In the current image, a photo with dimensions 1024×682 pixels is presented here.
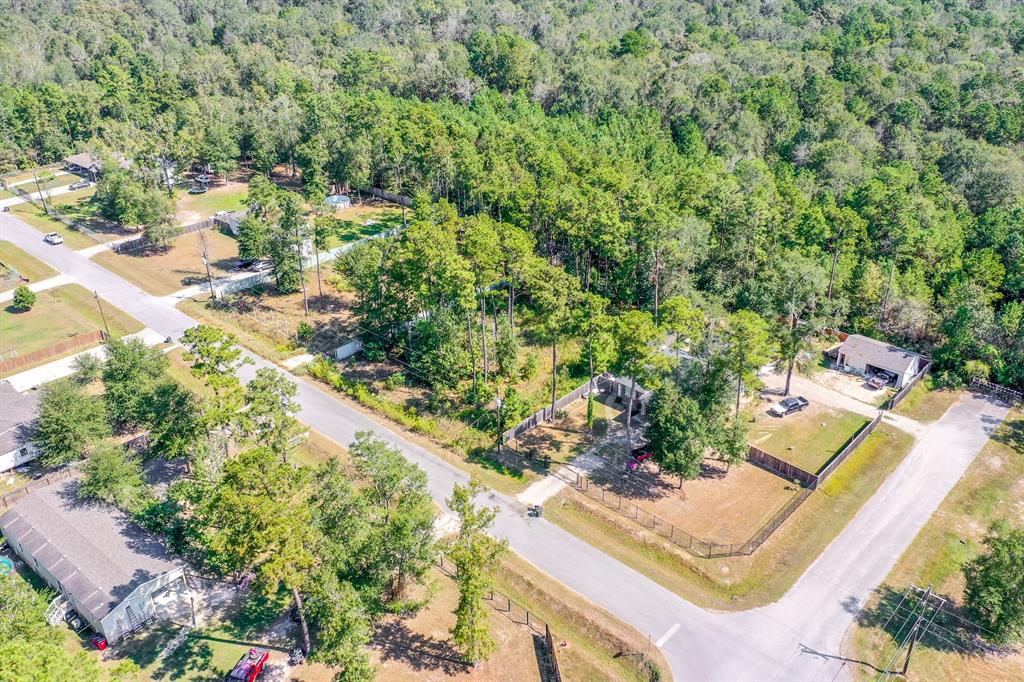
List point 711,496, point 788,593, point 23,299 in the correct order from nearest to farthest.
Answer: point 788,593, point 711,496, point 23,299

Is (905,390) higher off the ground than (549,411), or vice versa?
(549,411)

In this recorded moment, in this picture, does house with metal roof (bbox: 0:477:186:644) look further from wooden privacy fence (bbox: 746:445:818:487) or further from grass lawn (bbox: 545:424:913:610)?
wooden privacy fence (bbox: 746:445:818:487)

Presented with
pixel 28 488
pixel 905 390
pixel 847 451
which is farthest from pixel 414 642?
pixel 905 390

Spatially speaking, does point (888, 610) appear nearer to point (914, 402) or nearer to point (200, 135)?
point (914, 402)

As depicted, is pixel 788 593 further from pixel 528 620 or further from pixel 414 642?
pixel 414 642

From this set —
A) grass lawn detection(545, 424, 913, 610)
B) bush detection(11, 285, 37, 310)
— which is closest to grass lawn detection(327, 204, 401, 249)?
bush detection(11, 285, 37, 310)

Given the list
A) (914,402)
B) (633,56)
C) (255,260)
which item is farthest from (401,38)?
(914,402)

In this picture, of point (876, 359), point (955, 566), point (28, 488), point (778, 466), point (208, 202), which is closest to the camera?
point (955, 566)
